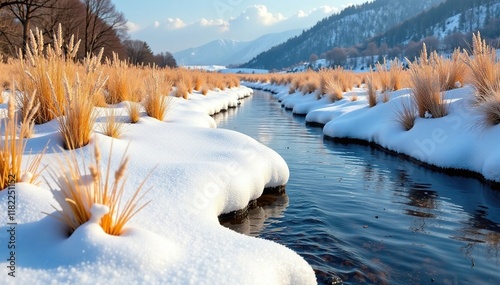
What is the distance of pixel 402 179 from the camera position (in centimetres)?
518

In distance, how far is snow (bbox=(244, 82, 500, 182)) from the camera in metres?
5.08

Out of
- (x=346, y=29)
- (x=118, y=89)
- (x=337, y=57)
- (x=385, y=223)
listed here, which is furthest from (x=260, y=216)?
(x=346, y=29)

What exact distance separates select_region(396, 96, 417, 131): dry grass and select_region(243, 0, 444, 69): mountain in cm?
16203

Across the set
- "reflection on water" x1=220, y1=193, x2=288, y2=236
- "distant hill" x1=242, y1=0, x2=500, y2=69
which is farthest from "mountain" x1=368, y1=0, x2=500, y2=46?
"reflection on water" x1=220, y1=193, x2=288, y2=236

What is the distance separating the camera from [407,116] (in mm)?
6957

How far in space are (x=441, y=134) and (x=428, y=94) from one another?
3.17 ft

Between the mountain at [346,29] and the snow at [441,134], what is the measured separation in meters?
161

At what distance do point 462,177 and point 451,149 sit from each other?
1.75 ft

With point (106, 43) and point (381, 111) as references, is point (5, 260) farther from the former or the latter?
point (106, 43)

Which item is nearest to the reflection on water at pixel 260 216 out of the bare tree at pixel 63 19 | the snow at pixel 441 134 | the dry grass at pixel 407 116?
the snow at pixel 441 134

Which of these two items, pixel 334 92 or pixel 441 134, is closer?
pixel 441 134

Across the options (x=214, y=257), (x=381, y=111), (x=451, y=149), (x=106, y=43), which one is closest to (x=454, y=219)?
Result: (x=451, y=149)

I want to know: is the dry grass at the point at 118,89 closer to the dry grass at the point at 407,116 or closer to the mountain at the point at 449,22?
the dry grass at the point at 407,116

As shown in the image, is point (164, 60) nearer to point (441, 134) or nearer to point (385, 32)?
point (441, 134)
